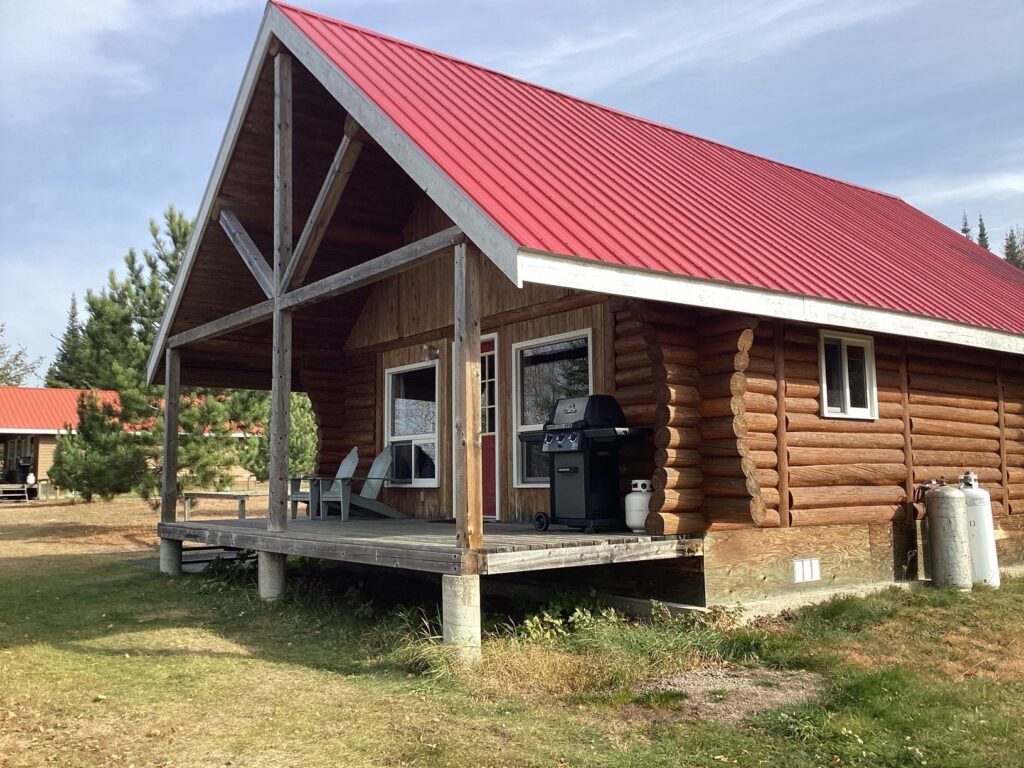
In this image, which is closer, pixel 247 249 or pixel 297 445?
pixel 247 249

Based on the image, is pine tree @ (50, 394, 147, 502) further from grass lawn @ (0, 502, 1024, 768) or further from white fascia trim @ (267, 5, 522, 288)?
white fascia trim @ (267, 5, 522, 288)

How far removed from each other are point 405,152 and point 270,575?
4768 mm

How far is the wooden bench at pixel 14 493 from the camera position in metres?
31.5

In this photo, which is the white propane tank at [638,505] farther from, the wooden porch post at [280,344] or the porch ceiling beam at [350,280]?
the wooden porch post at [280,344]

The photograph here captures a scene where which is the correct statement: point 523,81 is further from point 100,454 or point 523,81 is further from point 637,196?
point 100,454

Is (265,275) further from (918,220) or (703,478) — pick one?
(918,220)

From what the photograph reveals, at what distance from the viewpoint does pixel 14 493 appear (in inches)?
1249

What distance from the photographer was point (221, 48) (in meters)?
12.0

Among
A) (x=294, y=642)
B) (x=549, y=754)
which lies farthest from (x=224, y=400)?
(x=549, y=754)

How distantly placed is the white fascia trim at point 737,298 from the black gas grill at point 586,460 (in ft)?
4.96

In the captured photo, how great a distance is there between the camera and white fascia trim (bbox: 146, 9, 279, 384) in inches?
408

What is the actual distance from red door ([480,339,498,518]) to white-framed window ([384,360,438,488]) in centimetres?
116

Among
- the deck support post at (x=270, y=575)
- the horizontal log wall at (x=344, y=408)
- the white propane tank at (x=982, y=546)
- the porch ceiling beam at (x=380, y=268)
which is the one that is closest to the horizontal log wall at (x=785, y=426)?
the white propane tank at (x=982, y=546)

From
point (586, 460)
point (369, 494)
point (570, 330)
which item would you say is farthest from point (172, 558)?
point (586, 460)
